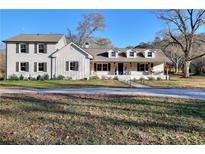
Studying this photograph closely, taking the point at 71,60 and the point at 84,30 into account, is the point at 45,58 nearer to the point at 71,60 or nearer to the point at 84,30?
the point at 71,60

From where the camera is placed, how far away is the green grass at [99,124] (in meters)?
5.35

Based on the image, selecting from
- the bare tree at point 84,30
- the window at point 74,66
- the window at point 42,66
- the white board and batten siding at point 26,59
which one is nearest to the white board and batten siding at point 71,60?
the window at point 74,66

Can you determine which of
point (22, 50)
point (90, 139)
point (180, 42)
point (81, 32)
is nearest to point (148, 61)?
point (180, 42)

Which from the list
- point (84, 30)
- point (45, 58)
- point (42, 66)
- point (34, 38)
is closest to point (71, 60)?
point (45, 58)

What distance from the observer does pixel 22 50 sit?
2533 cm

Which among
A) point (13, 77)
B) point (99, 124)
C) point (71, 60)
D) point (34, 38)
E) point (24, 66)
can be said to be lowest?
point (99, 124)

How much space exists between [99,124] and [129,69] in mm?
22237

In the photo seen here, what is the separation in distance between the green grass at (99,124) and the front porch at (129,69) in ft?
61.4

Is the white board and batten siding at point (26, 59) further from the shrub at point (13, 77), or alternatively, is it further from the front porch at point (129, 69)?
the front porch at point (129, 69)

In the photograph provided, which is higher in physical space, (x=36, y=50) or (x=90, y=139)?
(x=36, y=50)

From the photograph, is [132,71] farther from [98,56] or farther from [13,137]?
[13,137]

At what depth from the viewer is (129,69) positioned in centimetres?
2839
